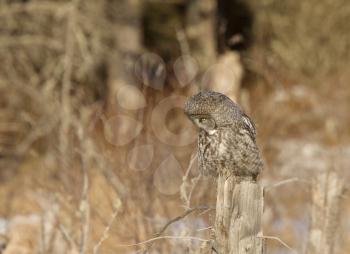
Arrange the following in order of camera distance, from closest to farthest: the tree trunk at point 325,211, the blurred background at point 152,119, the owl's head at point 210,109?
the owl's head at point 210,109 → the tree trunk at point 325,211 → the blurred background at point 152,119

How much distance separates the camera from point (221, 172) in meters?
3.99

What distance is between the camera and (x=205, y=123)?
4.01 m

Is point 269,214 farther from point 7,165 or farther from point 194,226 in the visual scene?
point 7,165

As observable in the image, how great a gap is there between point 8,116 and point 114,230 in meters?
6.81

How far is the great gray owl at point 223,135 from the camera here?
3.89 m

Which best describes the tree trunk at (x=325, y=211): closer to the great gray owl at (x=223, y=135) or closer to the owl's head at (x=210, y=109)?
the great gray owl at (x=223, y=135)

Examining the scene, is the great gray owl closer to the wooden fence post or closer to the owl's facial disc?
the owl's facial disc

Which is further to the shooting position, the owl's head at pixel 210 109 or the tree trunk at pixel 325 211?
the tree trunk at pixel 325 211

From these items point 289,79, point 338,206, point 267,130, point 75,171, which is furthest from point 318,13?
point 338,206

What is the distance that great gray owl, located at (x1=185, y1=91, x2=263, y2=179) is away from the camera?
3887mm

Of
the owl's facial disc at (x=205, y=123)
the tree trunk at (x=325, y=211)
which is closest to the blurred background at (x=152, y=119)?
the tree trunk at (x=325, y=211)

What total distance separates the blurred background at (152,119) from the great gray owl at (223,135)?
0.29 m

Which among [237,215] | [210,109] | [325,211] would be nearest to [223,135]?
[210,109]

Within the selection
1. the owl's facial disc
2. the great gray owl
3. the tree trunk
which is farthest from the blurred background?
the owl's facial disc
